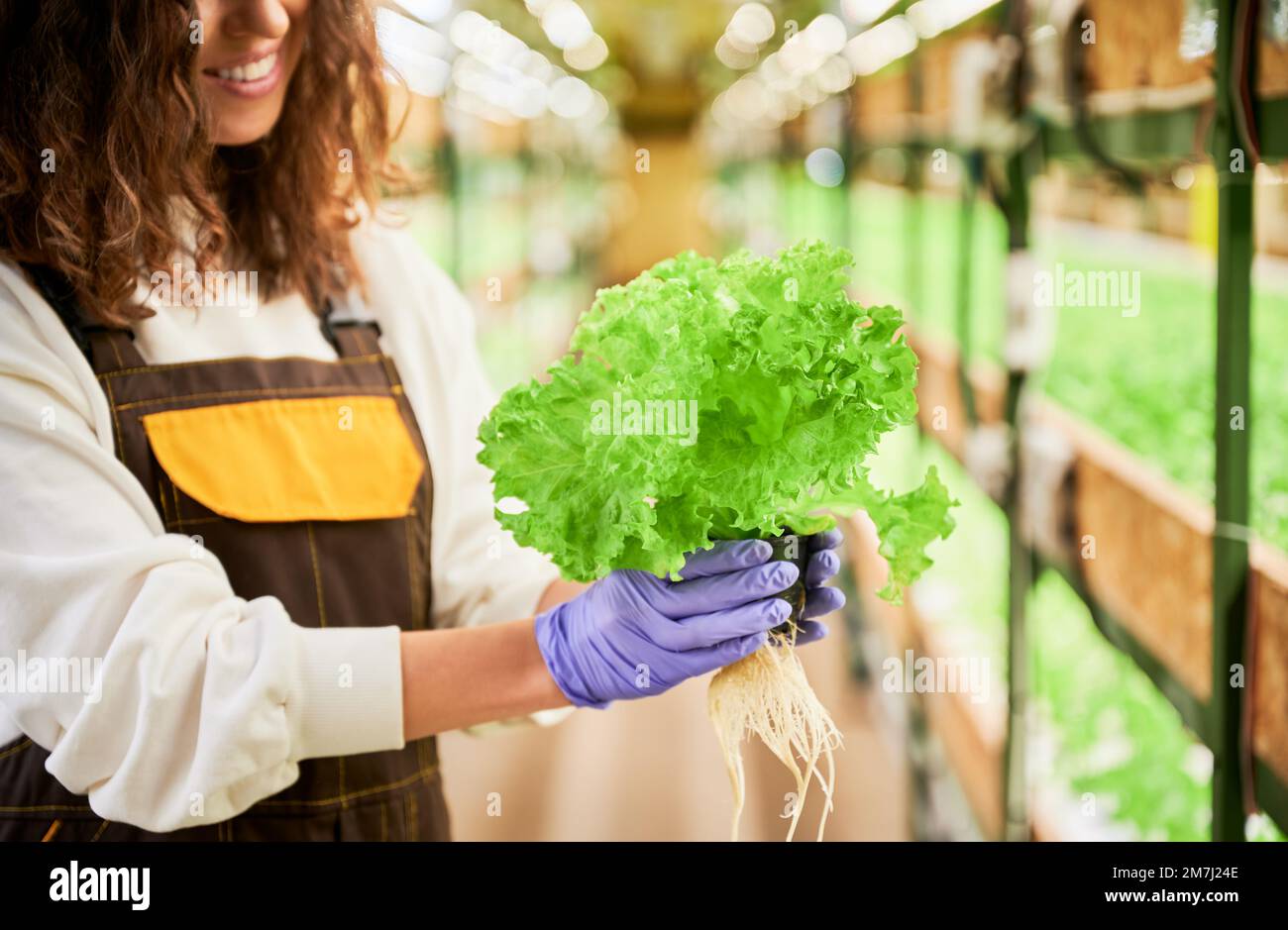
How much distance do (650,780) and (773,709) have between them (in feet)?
7.85

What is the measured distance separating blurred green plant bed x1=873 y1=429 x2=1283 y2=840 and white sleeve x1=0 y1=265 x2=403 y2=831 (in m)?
1.22

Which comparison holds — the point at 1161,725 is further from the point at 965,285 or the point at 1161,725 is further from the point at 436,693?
the point at 436,693

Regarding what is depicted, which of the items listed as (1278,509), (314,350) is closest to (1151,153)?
(1278,509)

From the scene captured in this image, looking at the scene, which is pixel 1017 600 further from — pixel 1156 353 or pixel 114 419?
pixel 114 419

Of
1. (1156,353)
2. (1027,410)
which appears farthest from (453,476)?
(1156,353)

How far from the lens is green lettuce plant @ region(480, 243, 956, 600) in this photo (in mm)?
1151

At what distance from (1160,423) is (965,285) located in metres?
1.00

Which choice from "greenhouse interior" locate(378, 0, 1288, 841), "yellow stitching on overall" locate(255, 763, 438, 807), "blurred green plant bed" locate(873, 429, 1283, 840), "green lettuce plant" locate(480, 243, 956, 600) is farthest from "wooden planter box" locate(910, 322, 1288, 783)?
"yellow stitching on overall" locate(255, 763, 438, 807)

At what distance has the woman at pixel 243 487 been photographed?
131cm

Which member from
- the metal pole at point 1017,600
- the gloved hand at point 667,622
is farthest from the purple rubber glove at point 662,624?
the metal pole at point 1017,600

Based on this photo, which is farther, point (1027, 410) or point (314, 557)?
Answer: point (1027, 410)

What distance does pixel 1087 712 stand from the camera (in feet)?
8.51

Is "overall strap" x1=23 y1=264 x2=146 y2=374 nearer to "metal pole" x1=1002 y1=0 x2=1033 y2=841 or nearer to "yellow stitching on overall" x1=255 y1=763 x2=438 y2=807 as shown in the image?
"yellow stitching on overall" x1=255 y1=763 x2=438 y2=807

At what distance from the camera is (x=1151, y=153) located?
1.90 m
